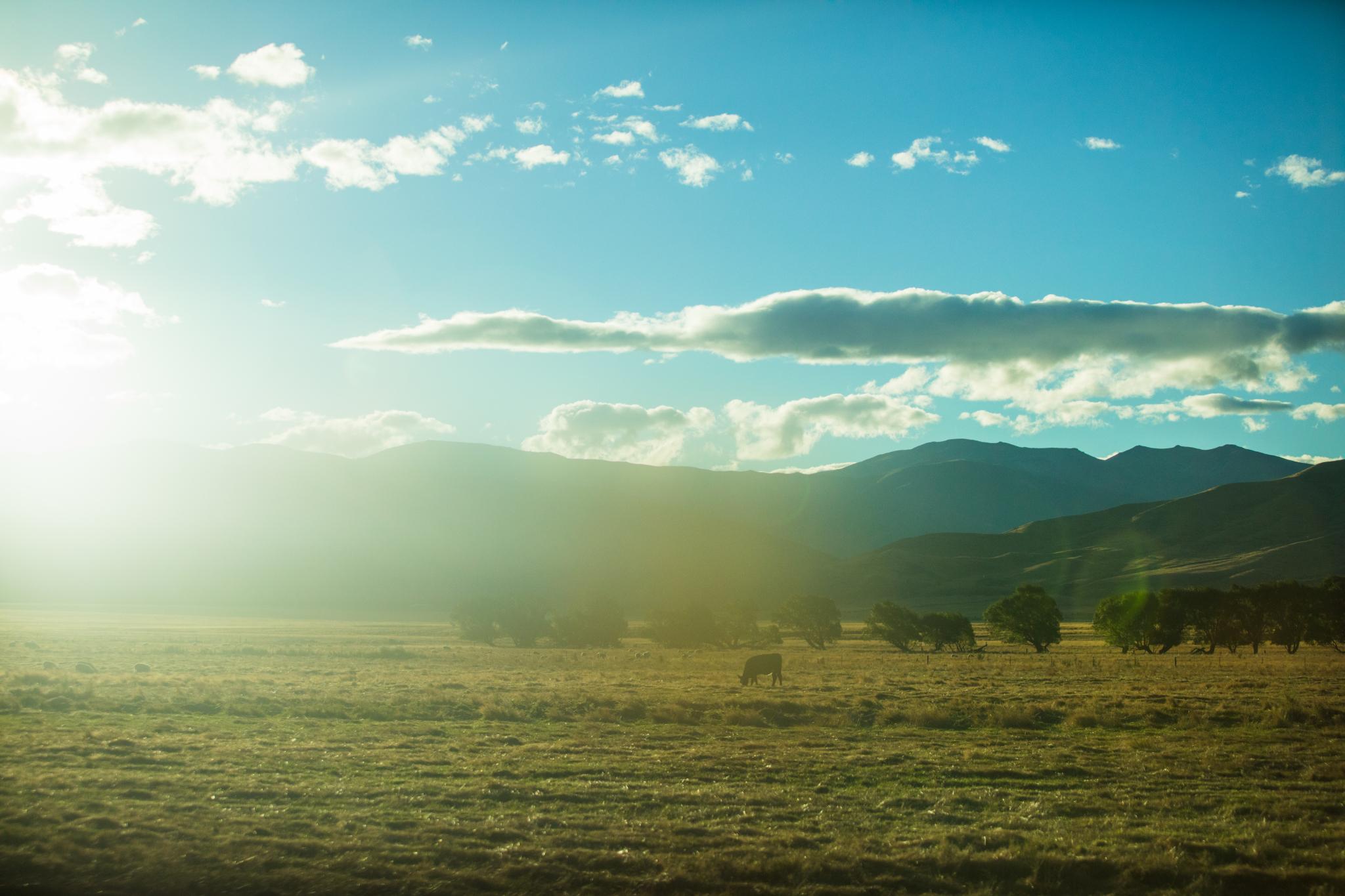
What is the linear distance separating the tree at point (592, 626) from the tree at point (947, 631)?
96.0ft

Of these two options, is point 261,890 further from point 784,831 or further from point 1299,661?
point 1299,661

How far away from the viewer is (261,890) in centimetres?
932

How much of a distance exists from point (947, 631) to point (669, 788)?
183ft

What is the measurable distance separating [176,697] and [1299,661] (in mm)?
54852

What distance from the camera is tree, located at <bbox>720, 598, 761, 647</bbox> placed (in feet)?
260

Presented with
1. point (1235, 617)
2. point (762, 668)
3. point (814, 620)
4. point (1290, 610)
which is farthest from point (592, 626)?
point (1290, 610)

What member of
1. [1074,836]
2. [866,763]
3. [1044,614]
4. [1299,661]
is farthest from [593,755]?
[1044,614]

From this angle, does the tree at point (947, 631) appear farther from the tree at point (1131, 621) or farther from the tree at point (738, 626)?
the tree at point (738, 626)

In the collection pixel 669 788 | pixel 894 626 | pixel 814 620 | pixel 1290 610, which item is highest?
pixel 669 788

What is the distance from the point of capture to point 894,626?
67.9 meters

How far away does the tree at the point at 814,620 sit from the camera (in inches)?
2923

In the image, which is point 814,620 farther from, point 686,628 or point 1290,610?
point 1290,610

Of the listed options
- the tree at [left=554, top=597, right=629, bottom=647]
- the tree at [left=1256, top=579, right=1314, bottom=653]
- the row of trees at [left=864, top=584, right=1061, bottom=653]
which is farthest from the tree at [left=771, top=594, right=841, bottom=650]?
the tree at [left=1256, top=579, right=1314, bottom=653]

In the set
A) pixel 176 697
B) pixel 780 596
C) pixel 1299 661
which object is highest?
pixel 176 697
